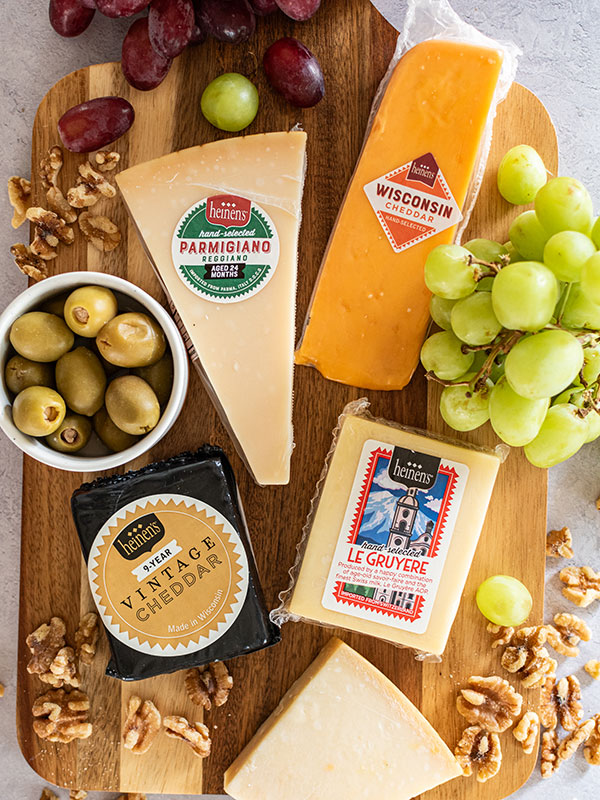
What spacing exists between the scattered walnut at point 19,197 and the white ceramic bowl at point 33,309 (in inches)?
8.3

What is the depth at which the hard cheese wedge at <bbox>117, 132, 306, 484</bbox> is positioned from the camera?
104 centimetres

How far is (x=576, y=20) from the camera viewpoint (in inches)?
46.7

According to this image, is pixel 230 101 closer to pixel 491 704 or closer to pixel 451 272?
pixel 451 272

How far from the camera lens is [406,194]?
1.03m

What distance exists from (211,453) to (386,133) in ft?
1.77

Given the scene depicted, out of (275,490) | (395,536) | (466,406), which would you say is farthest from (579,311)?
(275,490)

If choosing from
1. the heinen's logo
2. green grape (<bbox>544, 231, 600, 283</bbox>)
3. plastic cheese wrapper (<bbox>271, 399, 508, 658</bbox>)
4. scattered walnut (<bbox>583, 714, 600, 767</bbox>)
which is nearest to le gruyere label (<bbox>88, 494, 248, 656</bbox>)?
the heinen's logo

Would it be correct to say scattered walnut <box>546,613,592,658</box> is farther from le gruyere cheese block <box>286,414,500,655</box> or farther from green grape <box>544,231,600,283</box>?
green grape <box>544,231,600,283</box>

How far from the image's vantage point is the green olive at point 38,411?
90 cm

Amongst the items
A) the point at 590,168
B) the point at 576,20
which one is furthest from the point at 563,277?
the point at 576,20

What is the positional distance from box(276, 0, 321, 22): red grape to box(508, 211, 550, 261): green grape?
43 centimetres

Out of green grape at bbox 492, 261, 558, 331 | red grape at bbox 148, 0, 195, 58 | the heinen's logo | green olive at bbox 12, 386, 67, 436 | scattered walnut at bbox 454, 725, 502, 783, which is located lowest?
scattered walnut at bbox 454, 725, 502, 783

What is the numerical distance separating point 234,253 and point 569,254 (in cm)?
48

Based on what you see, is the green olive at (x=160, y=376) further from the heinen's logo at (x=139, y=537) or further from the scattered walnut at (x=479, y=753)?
the scattered walnut at (x=479, y=753)
